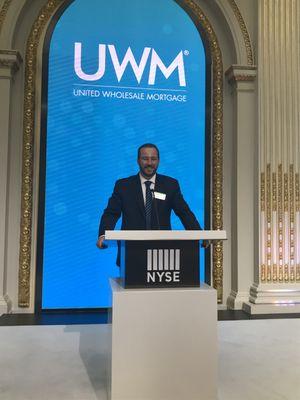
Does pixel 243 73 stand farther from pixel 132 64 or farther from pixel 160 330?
pixel 160 330

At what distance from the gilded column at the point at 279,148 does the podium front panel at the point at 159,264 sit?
118 inches

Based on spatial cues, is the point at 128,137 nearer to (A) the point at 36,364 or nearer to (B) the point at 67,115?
(B) the point at 67,115

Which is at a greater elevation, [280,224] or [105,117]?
[105,117]

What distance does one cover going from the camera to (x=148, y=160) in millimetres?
3137

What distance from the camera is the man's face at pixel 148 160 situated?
3115mm

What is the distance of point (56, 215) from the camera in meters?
5.14

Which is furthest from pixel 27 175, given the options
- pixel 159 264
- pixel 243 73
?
pixel 159 264

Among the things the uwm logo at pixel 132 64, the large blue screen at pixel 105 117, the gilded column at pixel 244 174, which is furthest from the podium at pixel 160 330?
the uwm logo at pixel 132 64

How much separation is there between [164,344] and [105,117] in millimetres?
3591

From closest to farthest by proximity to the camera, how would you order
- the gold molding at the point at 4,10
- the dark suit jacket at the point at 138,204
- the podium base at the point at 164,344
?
1. the podium base at the point at 164,344
2. the dark suit jacket at the point at 138,204
3. the gold molding at the point at 4,10

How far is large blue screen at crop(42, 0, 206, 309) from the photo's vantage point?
16.9 feet

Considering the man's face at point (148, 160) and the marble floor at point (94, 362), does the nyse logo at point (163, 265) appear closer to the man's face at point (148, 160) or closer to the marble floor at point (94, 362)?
the marble floor at point (94, 362)

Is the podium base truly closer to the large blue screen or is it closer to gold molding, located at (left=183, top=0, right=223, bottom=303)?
the large blue screen

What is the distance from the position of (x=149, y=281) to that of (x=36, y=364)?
133cm
